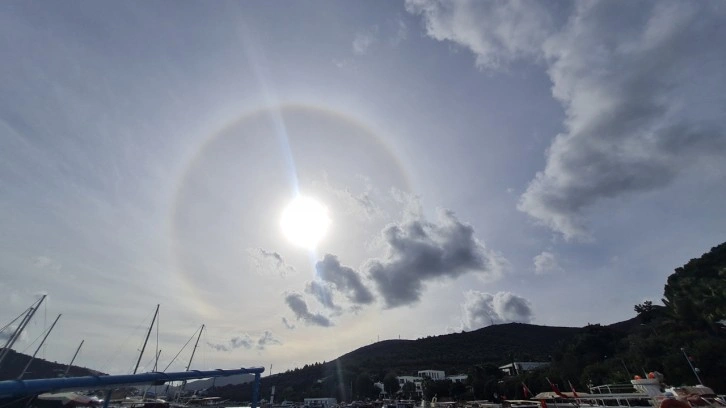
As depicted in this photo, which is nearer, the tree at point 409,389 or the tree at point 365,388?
the tree at point 409,389

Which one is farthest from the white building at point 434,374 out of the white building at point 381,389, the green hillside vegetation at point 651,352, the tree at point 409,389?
the green hillside vegetation at point 651,352

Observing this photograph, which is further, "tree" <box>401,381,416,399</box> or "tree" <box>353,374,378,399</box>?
"tree" <box>353,374,378,399</box>

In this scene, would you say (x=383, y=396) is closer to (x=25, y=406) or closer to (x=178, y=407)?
(x=178, y=407)


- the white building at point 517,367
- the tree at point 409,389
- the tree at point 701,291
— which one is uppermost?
the tree at point 701,291

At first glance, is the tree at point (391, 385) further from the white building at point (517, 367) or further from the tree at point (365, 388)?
the white building at point (517, 367)

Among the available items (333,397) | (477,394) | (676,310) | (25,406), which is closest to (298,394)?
(333,397)

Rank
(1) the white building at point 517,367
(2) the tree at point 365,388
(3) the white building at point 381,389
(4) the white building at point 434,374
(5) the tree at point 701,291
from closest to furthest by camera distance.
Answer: (5) the tree at point 701,291 < (1) the white building at point 517,367 < (3) the white building at point 381,389 < (2) the tree at point 365,388 < (4) the white building at point 434,374

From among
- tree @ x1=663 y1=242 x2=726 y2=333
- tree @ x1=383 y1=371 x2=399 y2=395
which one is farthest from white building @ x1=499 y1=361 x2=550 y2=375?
tree @ x1=663 y1=242 x2=726 y2=333

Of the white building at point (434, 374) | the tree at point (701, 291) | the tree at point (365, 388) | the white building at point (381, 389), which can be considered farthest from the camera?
the white building at point (434, 374)

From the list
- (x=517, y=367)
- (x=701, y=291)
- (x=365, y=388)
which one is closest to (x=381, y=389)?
(x=365, y=388)

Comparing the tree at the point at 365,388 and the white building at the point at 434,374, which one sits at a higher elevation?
the white building at the point at 434,374

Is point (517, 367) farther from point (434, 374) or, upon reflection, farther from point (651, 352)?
point (651, 352)

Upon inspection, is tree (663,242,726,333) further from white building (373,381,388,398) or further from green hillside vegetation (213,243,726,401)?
white building (373,381,388,398)
